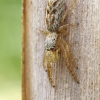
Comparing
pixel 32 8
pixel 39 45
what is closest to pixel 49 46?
pixel 39 45

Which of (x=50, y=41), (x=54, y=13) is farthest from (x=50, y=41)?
(x=54, y=13)

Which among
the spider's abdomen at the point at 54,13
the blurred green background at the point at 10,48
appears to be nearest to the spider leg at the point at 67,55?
the spider's abdomen at the point at 54,13

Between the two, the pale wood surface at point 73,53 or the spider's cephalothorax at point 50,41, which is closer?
the pale wood surface at point 73,53

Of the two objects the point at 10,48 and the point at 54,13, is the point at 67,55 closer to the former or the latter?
the point at 54,13

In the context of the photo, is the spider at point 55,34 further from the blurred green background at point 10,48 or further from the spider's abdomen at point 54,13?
the blurred green background at point 10,48

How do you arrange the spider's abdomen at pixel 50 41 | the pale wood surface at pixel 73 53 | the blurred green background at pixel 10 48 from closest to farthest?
the pale wood surface at pixel 73 53 < the spider's abdomen at pixel 50 41 < the blurred green background at pixel 10 48

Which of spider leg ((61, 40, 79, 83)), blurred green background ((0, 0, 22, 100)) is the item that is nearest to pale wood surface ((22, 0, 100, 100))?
spider leg ((61, 40, 79, 83))
